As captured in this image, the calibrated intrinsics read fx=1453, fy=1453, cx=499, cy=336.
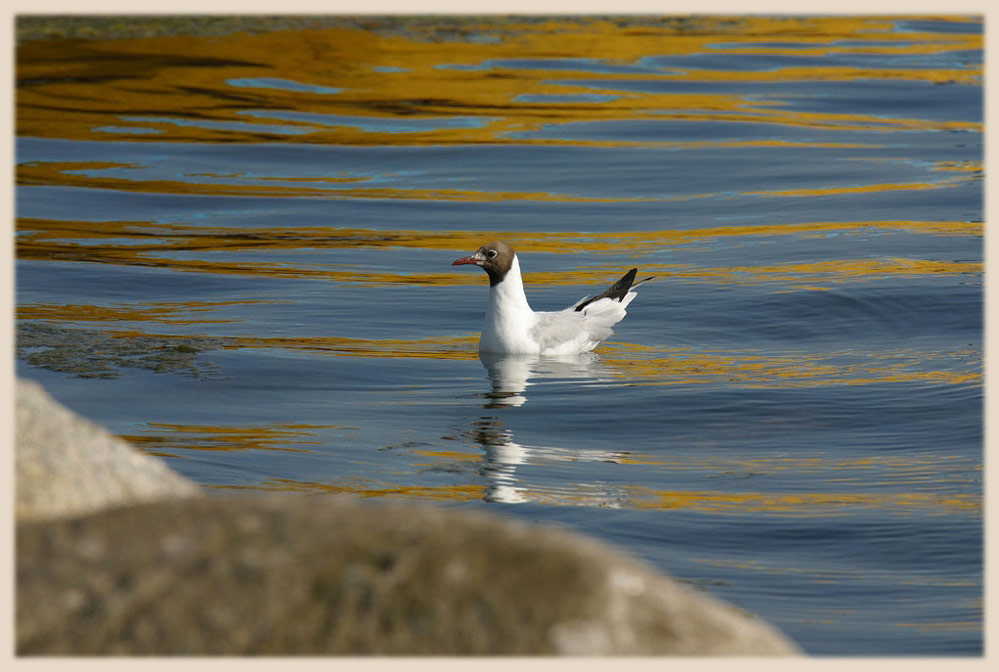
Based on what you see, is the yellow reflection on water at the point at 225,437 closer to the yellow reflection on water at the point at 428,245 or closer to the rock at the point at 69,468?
the rock at the point at 69,468

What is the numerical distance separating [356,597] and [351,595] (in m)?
0.01

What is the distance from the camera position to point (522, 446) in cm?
→ 986

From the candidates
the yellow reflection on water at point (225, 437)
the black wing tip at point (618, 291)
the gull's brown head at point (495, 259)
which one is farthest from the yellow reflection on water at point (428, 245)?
the yellow reflection on water at point (225, 437)

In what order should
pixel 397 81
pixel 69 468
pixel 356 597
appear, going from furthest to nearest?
pixel 397 81, pixel 69 468, pixel 356 597

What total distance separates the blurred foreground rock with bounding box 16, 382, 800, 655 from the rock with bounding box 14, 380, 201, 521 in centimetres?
42

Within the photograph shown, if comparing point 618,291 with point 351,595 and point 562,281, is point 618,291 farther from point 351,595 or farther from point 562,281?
point 351,595

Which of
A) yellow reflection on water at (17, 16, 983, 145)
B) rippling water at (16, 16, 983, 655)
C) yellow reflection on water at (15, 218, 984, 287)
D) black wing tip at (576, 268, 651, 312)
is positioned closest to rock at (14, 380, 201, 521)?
rippling water at (16, 16, 983, 655)

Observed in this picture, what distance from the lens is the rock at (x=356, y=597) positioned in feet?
11.5

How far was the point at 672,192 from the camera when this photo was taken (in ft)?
61.9

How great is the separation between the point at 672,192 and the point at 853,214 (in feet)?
8.50

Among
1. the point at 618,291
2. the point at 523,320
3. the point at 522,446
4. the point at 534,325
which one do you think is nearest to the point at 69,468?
the point at 522,446

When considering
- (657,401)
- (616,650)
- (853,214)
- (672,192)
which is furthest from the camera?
(672,192)

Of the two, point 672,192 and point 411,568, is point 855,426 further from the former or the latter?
point 672,192

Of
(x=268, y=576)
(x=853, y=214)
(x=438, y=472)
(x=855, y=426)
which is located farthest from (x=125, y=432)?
(x=853, y=214)
